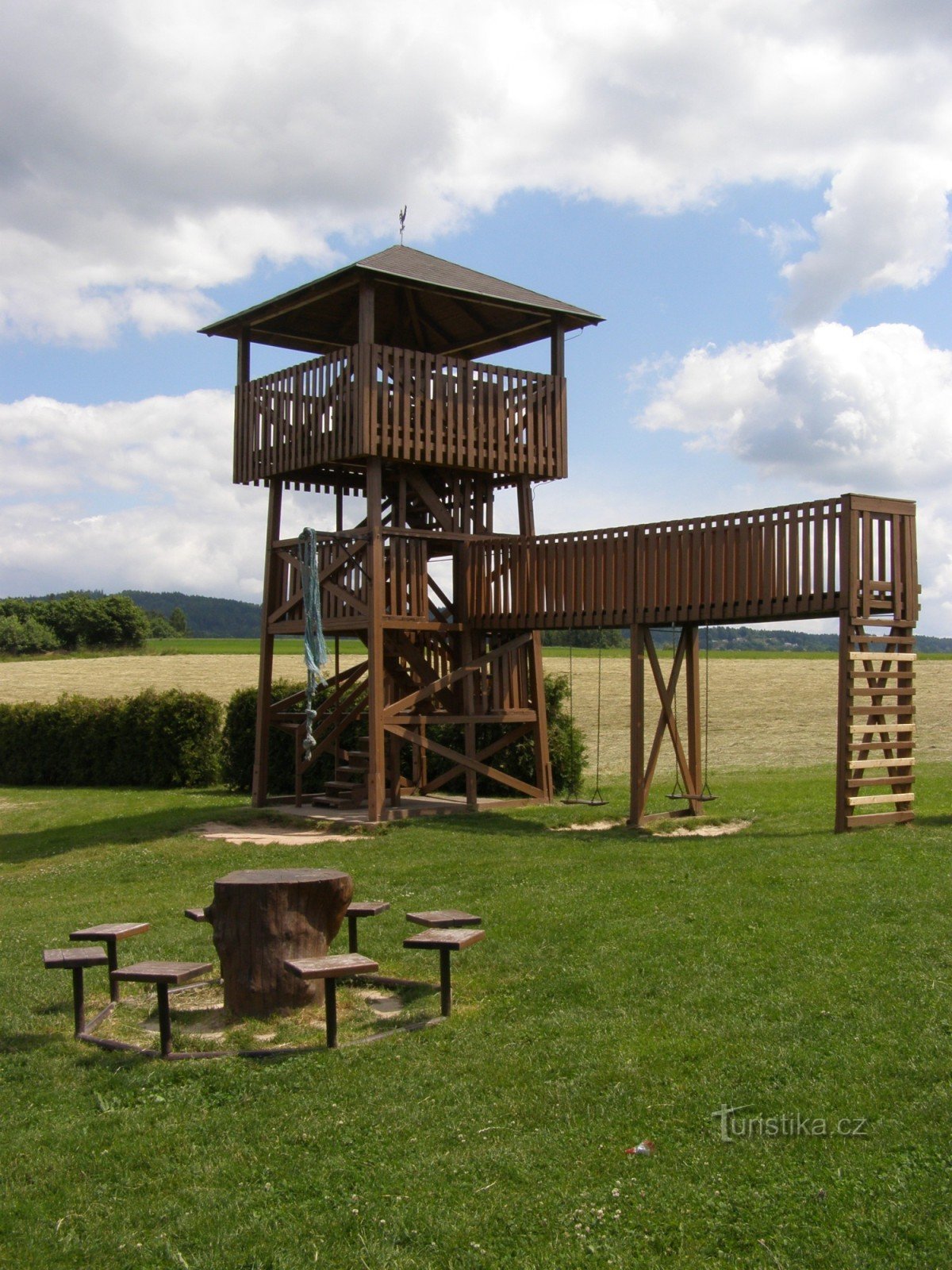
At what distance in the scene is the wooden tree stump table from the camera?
8289 millimetres

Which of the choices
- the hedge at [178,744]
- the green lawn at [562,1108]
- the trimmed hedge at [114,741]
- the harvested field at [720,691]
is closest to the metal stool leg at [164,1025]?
the green lawn at [562,1108]

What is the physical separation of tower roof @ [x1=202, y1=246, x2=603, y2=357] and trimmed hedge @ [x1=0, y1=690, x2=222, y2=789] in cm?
934

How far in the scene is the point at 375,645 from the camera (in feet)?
59.0

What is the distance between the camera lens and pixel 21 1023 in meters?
8.32

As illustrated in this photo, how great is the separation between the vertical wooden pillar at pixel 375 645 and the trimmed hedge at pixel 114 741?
1007cm

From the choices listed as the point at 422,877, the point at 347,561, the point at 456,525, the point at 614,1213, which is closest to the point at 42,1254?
the point at 614,1213

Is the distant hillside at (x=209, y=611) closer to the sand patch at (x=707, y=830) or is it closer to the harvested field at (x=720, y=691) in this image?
the harvested field at (x=720, y=691)

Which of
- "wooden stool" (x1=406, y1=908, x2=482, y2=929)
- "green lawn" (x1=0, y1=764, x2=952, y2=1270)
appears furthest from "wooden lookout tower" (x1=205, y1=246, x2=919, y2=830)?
"wooden stool" (x1=406, y1=908, x2=482, y2=929)

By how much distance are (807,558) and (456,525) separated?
660cm

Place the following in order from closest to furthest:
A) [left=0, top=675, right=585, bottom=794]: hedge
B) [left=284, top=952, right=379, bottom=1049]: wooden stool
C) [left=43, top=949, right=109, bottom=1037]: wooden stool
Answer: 1. [left=284, top=952, right=379, bottom=1049]: wooden stool
2. [left=43, top=949, right=109, bottom=1037]: wooden stool
3. [left=0, top=675, right=585, bottom=794]: hedge

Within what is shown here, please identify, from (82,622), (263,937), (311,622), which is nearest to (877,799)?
(311,622)

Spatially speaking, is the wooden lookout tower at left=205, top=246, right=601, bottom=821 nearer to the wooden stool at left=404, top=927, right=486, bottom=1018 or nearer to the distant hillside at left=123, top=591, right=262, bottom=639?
the wooden stool at left=404, top=927, right=486, bottom=1018

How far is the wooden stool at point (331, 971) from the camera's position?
7367 mm

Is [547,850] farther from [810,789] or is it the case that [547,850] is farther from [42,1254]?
[42,1254]
